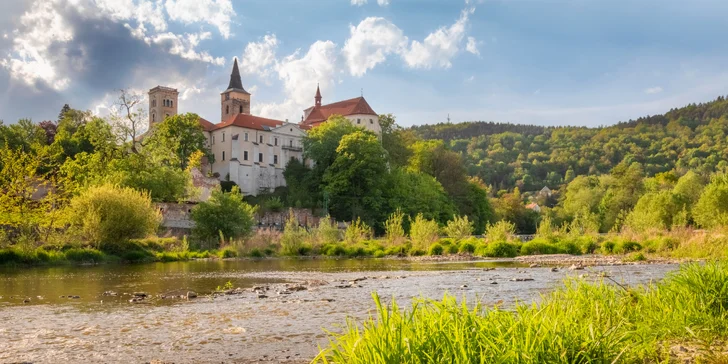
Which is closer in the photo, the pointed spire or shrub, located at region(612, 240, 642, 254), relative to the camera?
shrub, located at region(612, 240, 642, 254)

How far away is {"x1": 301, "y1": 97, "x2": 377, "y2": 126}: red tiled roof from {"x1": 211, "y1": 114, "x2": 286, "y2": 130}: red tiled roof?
631 inches

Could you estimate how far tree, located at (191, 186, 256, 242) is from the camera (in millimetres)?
44562

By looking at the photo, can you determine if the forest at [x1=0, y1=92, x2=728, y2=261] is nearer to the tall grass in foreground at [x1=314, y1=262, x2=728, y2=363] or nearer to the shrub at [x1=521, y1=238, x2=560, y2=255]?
the shrub at [x1=521, y1=238, x2=560, y2=255]

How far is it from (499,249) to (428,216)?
4141 centimetres

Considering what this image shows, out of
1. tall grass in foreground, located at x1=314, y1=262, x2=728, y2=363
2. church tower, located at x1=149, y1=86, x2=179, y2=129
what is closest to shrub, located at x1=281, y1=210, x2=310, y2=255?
tall grass in foreground, located at x1=314, y1=262, x2=728, y2=363

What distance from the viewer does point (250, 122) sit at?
9206 cm

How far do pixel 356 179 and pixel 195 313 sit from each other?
69.4 metres

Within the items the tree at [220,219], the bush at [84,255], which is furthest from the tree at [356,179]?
the bush at [84,255]

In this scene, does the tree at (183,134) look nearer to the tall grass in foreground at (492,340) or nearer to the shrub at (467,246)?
the shrub at (467,246)

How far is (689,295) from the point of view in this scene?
826 cm

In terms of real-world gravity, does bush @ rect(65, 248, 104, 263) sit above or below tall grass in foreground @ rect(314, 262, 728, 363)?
below

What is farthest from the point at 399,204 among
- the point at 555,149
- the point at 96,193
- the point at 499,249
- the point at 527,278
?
the point at 555,149

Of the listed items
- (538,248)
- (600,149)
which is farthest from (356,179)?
(600,149)

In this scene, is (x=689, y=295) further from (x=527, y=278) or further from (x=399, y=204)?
(x=399, y=204)
